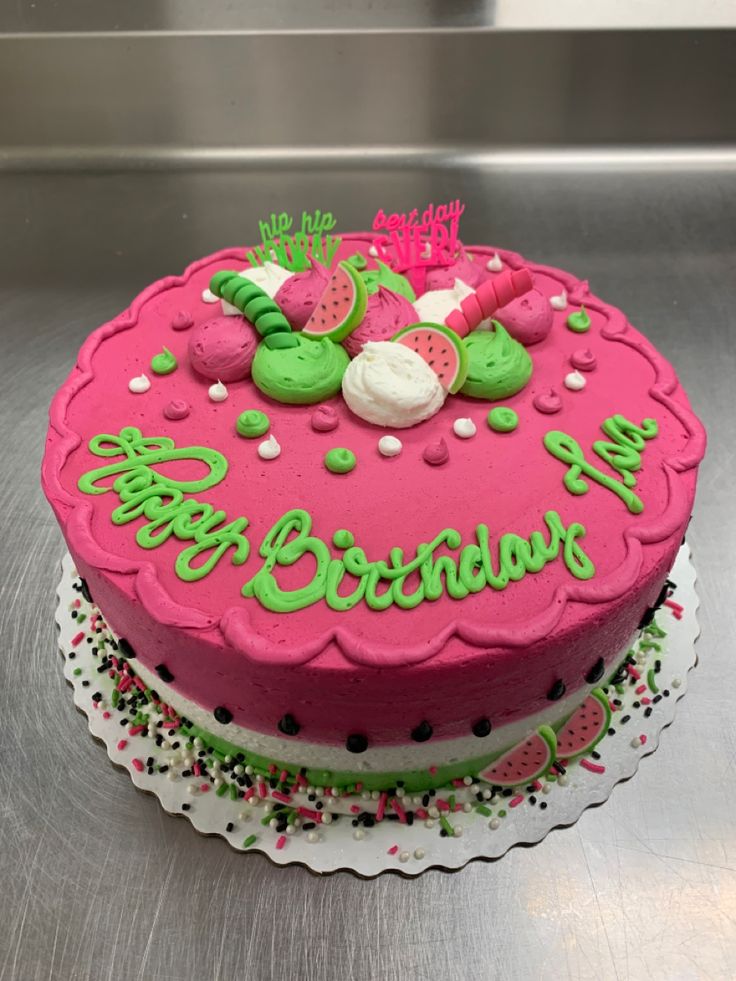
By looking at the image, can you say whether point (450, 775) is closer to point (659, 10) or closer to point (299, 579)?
point (299, 579)

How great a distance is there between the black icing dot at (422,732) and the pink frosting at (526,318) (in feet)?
3.41

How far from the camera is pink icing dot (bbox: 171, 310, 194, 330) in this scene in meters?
2.40

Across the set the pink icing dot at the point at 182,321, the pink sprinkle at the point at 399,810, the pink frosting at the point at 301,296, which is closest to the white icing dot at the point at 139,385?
the pink icing dot at the point at 182,321

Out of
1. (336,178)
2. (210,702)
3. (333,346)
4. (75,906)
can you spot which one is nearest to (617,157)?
(336,178)

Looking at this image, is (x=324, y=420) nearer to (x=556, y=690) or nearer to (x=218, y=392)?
(x=218, y=392)

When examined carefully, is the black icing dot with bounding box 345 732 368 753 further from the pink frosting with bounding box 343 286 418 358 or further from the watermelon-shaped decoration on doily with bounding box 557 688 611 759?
the pink frosting with bounding box 343 286 418 358


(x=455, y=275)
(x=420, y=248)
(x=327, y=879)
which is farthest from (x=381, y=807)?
(x=420, y=248)

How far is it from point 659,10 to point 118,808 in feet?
13.0

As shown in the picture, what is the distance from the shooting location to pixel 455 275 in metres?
2.44

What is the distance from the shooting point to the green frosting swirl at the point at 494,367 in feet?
6.97

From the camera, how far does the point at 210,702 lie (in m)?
1.97

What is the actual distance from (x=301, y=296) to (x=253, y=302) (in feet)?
0.42

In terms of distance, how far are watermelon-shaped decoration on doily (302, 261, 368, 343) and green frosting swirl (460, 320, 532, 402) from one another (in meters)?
0.29

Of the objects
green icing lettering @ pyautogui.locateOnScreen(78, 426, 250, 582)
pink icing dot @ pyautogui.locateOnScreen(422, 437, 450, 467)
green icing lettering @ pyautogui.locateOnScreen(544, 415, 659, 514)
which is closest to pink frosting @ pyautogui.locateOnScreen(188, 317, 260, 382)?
green icing lettering @ pyautogui.locateOnScreen(78, 426, 250, 582)
